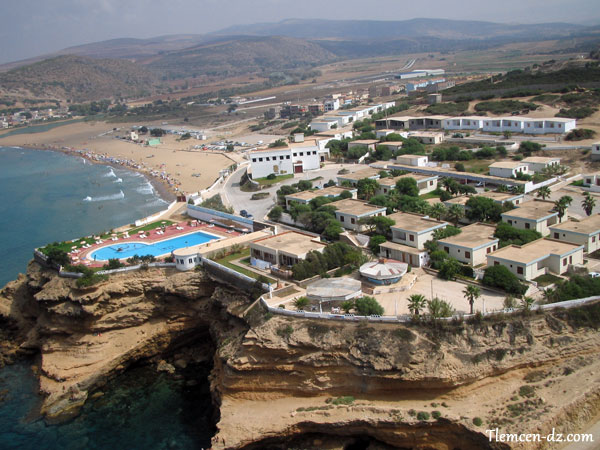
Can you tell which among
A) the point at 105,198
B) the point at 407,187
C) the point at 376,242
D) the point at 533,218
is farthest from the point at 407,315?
the point at 105,198

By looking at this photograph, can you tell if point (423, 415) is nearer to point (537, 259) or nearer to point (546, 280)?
point (546, 280)

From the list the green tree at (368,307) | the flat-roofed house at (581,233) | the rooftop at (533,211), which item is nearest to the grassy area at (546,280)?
the flat-roofed house at (581,233)

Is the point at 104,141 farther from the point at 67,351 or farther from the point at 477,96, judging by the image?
the point at 67,351

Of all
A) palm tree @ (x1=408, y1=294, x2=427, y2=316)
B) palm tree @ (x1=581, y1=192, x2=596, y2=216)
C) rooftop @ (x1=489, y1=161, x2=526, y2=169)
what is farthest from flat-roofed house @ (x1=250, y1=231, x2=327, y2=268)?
rooftop @ (x1=489, y1=161, x2=526, y2=169)

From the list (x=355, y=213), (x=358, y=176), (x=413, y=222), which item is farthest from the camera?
(x=358, y=176)

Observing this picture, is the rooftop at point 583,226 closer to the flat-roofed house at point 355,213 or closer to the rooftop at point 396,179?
the flat-roofed house at point 355,213

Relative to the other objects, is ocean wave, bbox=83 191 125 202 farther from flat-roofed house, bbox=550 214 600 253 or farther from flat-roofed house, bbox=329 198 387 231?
flat-roofed house, bbox=550 214 600 253
